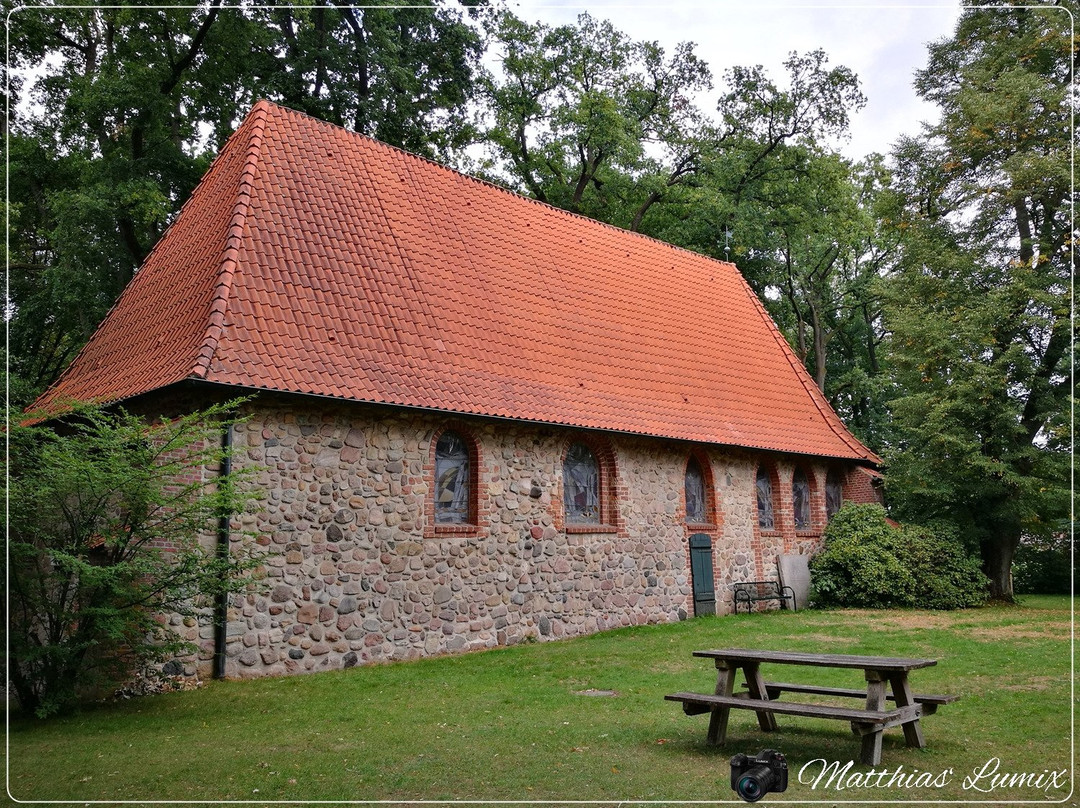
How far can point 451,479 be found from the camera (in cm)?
1258

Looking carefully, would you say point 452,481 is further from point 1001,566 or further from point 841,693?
point 1001,566

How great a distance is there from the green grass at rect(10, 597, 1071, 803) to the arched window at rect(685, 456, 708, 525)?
4987mm

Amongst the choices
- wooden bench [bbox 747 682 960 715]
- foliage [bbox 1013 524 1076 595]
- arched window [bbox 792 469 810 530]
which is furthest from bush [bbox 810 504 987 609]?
wooden bench [bbox 747 682 960 715]

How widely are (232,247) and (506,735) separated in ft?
25.0

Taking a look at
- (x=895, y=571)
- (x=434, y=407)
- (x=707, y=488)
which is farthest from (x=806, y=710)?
(x=895, y=571)

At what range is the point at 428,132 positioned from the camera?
73.0 feet

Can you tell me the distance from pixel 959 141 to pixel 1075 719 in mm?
15082

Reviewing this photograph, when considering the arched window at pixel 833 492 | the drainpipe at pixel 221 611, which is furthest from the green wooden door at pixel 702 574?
the drainpipe at pixel 221 611

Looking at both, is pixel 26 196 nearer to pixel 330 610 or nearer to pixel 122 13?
pixel 122 13

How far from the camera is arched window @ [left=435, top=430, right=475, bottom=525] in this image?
40.7 feet

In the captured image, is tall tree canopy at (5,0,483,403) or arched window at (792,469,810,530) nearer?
tall tree canopy at (5,0,483,403)

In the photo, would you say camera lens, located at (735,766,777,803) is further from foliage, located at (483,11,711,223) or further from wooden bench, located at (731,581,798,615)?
foliage, located at (483,11,711,223)

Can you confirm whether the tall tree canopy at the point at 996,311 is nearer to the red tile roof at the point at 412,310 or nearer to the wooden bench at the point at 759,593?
the red tile roof at the point at 412,310

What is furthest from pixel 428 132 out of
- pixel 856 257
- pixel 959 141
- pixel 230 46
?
pixel 856 257
